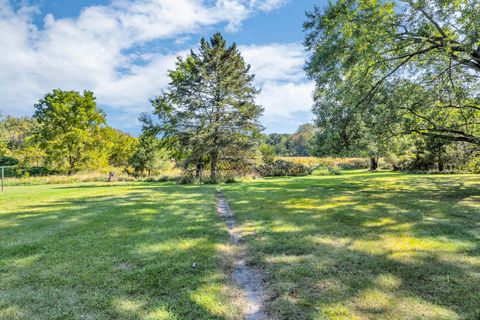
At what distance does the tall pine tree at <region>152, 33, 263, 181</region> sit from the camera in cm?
1959

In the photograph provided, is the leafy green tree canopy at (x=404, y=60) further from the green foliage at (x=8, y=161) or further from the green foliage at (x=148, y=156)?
the green foliage at (x=8, y=161)

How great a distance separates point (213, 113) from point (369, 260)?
1761 cm

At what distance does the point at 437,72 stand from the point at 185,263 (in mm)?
12402

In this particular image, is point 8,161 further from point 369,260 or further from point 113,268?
point 369,260

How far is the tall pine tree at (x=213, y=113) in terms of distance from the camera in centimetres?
1959

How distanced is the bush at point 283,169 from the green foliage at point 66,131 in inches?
745

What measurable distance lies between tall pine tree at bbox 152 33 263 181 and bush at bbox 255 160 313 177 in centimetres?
592

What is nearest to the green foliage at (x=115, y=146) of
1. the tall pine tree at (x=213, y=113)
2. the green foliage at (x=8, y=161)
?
the green foliage at (x=8, y=161)

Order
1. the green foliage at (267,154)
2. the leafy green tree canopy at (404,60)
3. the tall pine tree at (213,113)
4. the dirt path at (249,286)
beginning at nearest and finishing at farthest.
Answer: the dirt path at (249,286) → the leafy green tree canopy at (404,60) → the tall pine tree at (213,113) → the green foliage at (267,154)

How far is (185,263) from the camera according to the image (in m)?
3.60

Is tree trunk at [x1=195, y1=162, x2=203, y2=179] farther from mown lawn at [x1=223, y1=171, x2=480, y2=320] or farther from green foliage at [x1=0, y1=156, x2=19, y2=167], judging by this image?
green foliage at [x1=0, y1=156, x2=19, y2=167]

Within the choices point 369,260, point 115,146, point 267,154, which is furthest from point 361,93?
point 115,146

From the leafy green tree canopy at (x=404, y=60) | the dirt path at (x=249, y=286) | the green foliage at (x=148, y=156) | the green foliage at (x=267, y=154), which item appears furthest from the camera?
the green foliage at (x=267, y=154)

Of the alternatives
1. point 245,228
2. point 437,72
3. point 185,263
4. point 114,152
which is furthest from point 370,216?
point 114,152
